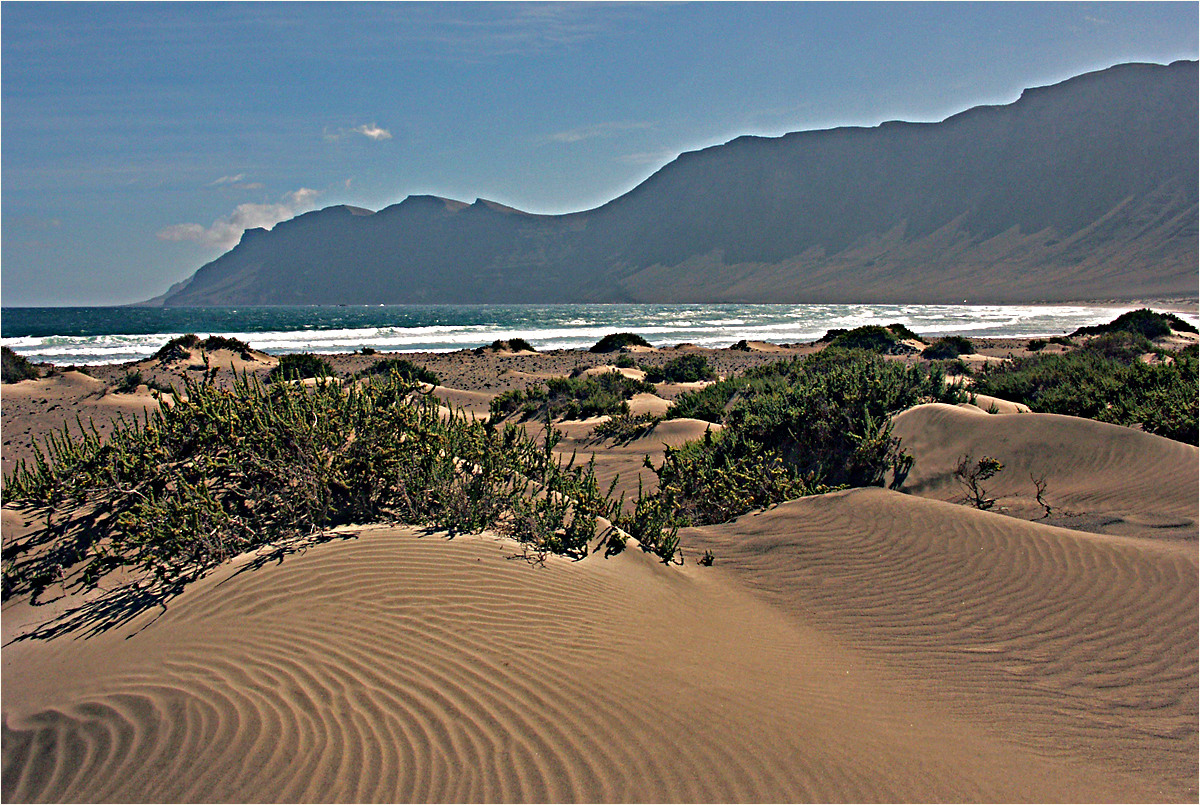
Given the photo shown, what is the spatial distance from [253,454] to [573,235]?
7328 inches

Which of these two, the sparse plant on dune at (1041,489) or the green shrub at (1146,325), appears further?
the green shrub at (1146,325)

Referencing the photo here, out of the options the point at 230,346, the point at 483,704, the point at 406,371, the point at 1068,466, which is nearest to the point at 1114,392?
the point at 1068,466

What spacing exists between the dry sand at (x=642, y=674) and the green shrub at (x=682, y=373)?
1320cm

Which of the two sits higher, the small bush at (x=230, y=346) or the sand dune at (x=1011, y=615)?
the small bush at (x=230, y=346)

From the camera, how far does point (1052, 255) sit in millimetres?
101375

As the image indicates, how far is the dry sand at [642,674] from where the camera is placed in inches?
108

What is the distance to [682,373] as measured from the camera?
63.3 ft

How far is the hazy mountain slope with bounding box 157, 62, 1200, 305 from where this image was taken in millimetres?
100688

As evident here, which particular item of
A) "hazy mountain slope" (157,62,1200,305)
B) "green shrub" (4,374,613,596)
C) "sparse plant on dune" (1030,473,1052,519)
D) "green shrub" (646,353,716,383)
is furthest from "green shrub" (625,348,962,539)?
"hazy mountain slope" (157,62,1200,305)

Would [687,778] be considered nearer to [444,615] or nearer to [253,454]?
[444,615]

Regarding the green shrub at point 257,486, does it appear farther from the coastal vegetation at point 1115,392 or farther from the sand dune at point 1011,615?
the coastal vegetation at point 1115,392

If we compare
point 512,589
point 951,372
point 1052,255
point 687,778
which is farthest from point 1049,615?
point 1052,255

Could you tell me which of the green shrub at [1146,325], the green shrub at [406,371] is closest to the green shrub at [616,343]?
the green shrub at [406,371]

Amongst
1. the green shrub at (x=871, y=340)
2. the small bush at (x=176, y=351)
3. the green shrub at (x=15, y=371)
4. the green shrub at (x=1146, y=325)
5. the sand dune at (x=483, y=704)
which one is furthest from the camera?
the green shrub at (x=871, y=340)
